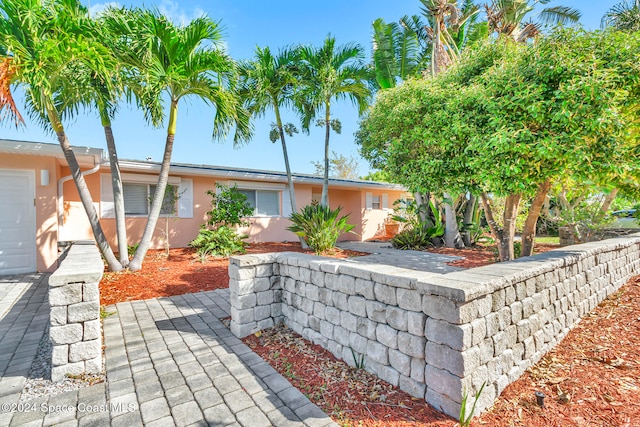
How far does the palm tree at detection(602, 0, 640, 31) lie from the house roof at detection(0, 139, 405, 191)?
422 inches

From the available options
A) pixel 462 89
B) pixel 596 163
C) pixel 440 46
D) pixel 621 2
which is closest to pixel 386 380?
pixel 596 163

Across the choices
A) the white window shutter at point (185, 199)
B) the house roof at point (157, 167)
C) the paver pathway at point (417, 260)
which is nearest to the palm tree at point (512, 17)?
the paver pathway at point (417, 260)

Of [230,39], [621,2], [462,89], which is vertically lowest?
[462,89]

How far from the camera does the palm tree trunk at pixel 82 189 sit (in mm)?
5566

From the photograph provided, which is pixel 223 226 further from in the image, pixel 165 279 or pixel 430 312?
pixel 430 312

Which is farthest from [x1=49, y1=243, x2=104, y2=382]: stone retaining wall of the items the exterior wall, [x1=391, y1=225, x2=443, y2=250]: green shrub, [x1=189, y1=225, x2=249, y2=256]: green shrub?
[x1=391, y1=225, x2=443, y2=250]: green shrub

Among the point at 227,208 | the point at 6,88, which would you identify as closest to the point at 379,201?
the point at 227,208

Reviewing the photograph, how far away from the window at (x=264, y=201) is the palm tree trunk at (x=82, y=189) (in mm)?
5313

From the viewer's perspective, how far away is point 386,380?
275cm

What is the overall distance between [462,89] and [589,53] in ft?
4.94

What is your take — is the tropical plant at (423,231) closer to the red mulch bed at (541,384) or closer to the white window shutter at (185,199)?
the red mulch bed at (541,384)

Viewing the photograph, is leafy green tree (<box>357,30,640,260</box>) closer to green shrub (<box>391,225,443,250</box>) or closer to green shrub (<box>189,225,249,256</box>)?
green shrub (<box>391,225,443,250</box>)

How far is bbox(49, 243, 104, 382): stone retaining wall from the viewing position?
107 inches

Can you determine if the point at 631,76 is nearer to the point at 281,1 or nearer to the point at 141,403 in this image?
the point at 141,403
